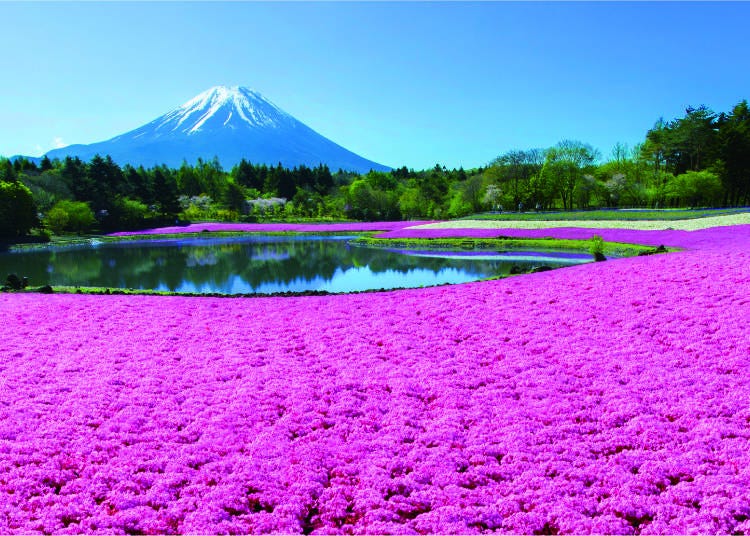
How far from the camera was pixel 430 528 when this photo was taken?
604cm

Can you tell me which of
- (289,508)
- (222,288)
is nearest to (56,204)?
(222,288)

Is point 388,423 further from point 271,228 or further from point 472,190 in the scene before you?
point 472,190

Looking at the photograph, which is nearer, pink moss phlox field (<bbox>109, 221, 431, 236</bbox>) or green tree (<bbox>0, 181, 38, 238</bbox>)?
green tree (<bbox>0, 181, 38, 238</bbox>)

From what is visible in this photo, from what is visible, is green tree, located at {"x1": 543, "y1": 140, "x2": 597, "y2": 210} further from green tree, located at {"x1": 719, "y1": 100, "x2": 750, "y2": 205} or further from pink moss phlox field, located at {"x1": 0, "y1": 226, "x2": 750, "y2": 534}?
pink moss phlox field, located at {"x1": 0, "y1": 226, "x2": 750, "y2": 534}

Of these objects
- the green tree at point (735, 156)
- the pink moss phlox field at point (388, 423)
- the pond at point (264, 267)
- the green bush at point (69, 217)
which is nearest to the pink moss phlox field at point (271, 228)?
the green bush at point (69, 217)

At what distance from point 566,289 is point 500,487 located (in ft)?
48.2

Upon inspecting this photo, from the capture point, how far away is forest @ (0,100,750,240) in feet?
230

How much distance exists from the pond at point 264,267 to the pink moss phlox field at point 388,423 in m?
12.3

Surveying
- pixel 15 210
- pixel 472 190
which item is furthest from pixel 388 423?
pixel 472 190

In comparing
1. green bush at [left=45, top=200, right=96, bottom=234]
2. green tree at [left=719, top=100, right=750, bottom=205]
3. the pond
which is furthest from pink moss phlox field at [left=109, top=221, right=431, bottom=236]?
green tree at [left=719, top=100, right=750, bottom=205]

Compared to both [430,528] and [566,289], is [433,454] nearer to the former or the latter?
[430,528]

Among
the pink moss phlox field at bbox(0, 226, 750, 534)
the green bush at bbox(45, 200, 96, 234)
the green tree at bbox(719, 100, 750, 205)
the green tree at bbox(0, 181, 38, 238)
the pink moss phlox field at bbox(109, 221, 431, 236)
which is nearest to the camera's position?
the pink moss phlox field at bbox(0, 226, 750, 534)

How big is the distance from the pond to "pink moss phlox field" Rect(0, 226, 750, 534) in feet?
40.4

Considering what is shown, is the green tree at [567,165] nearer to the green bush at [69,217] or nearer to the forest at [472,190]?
the forest at [472,190]
